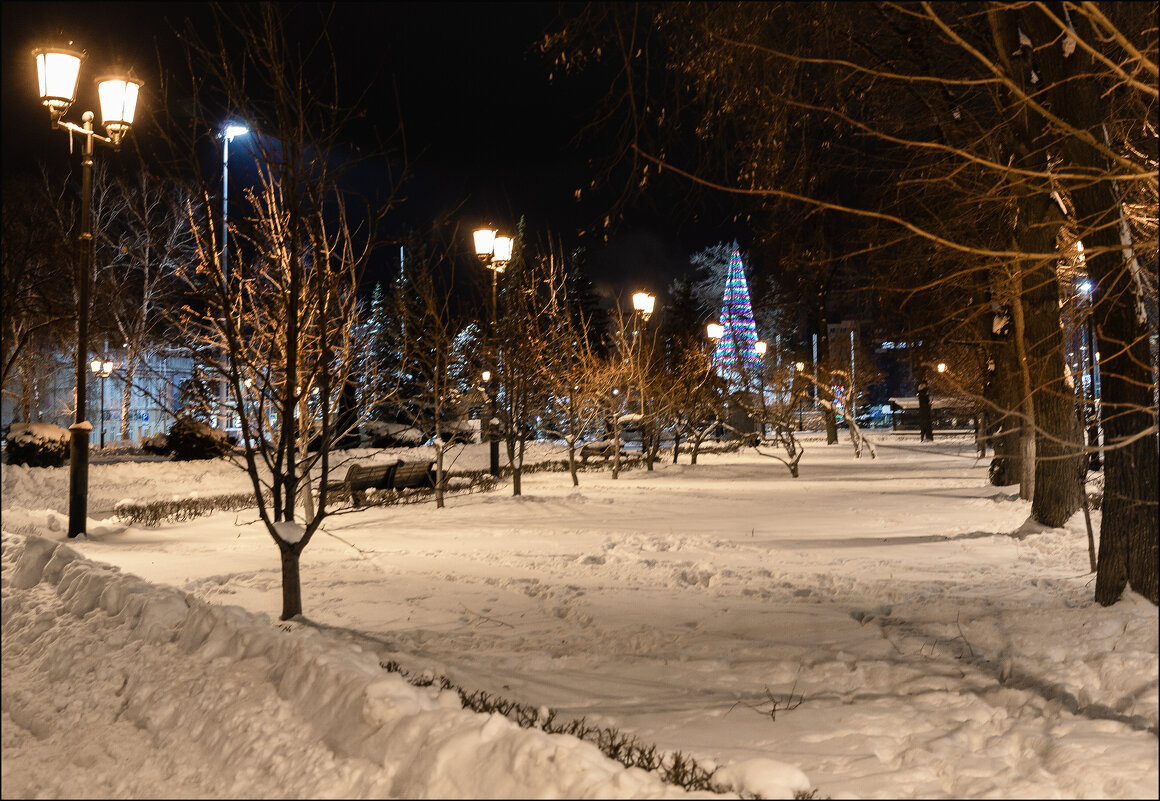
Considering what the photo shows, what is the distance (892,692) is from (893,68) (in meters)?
7.78

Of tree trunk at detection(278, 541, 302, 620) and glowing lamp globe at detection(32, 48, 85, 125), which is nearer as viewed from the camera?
tree trunk at detection(278, 541, 302, 620)

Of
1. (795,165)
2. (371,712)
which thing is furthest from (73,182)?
(371,712)

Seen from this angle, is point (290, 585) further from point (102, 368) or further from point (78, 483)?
point (102, 368)

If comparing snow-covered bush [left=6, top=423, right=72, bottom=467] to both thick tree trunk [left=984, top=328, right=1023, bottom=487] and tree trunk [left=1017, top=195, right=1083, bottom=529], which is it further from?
tree trunk [left=1017, top=195, right=1083, bottom=529]

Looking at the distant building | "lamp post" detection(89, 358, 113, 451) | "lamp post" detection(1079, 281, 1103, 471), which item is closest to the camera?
"lamp post" detection(1079, 281, 1103, 471)

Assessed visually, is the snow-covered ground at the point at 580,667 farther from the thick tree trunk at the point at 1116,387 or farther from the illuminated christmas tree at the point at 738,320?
the illuminated christmas tree at the point at 738,320

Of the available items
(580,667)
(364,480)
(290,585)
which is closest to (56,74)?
(290,585)

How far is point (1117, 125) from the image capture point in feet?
28.7

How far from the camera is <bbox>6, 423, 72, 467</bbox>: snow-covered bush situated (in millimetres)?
22000

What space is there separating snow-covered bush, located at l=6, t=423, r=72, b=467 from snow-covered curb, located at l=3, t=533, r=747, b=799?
1754 centimetres

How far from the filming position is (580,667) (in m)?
6.22

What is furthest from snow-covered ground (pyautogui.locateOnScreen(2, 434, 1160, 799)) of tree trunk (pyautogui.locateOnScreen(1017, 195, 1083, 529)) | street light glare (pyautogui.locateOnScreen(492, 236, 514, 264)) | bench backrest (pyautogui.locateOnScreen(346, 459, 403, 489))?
street light glare (pyautogui.locateOnScreen(492, 236, 514, 264))

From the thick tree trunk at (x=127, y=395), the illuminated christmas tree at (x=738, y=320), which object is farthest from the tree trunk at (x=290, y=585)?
the illuminated christmas tree at (x=738, y=320)

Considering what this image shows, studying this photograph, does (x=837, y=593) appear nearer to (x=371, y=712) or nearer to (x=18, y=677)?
(x=371, y=712)
